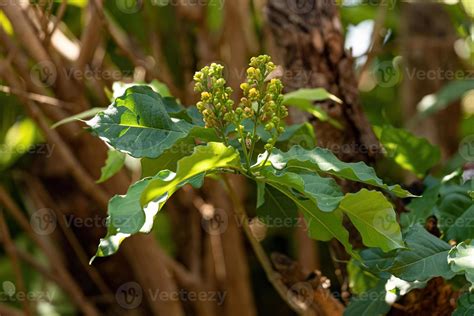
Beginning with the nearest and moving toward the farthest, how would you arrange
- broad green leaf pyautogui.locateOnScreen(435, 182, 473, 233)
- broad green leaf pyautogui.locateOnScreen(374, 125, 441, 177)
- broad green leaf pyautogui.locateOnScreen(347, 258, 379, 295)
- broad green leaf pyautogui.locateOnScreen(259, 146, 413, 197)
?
1. broad green leaf pyautogui.locateOnScreen(259, 146, 413, 197)
2. broad green leaf pyautogui.locateOnScreen(435, 182, 473, 233)
3. broad green leaf pyautogui.locateOnScreen(347, 258, 379, 295)
4. broad green leaf pyautogui.locateOnScreen(374, 125, 441, 177)

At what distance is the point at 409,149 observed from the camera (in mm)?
1579

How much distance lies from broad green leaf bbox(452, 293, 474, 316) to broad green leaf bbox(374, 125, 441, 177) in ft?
1.67

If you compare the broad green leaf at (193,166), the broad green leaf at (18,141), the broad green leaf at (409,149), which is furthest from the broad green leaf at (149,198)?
the broad green leaf at (18,141)

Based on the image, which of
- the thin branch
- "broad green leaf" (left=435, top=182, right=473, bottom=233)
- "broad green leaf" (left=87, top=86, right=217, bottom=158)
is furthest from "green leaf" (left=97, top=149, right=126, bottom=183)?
the thin branch

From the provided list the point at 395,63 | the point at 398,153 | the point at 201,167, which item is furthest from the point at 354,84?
the point at 395,63

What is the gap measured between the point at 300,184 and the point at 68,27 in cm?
182

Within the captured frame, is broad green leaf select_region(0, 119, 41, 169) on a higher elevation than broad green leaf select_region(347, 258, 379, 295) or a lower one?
higher

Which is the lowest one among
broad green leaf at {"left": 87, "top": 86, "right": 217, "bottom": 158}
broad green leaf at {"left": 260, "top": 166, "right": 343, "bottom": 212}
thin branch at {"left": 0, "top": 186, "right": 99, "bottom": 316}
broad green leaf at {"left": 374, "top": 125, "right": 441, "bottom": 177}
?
thin branch at {"left": 0, "top": 186, "right": 99, "bottom": 316}

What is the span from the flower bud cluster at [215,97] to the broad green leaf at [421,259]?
33 cm

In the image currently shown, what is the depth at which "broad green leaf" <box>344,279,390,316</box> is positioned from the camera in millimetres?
1267

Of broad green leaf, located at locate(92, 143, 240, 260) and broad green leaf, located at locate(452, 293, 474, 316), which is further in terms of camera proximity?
broad green leaf, located at locate(452, 293, 474, 316)

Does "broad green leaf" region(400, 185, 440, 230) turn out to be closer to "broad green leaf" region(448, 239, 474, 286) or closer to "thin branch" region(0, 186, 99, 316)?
"broad green leaf" region(448, 239, 474, 286)

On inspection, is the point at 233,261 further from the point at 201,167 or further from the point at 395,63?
the point at 201,167

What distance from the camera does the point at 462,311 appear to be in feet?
3.56
